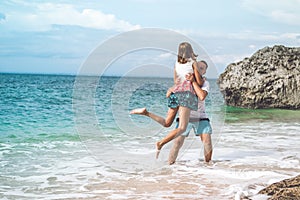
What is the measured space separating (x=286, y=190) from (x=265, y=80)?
1645 centimetres

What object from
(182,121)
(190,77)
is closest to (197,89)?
(190,77)

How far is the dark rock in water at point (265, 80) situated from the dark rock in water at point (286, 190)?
15792mm

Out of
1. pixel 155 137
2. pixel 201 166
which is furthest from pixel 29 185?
pixel 155 137

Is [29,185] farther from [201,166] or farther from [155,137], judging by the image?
[155,137]

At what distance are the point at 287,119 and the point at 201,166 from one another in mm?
9342

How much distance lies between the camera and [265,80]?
787 inches

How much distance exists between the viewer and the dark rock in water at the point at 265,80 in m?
19.6

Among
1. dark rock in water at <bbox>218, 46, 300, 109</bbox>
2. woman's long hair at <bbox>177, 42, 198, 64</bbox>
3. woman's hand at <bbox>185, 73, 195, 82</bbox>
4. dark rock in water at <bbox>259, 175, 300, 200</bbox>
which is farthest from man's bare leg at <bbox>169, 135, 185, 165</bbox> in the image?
dark rock in water at <bbox>218, 46, 300, 109</bbox>

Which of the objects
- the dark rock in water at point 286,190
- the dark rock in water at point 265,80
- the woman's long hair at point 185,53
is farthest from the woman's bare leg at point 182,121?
the dark rock in water at point 265,80

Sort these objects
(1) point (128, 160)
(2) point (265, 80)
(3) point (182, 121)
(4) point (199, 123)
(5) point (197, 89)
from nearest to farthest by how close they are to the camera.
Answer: (5) point (197, 89), (3) point (182, 121), (4) point (199, 123), (1) point (128, 160), (2) point (265, 80)

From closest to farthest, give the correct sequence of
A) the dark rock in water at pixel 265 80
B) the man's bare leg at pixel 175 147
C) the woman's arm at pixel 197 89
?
the woman's arm at pixel 197 89, the man's bare leg at pixel 175 147, the dark rock in water at pixel 265 80

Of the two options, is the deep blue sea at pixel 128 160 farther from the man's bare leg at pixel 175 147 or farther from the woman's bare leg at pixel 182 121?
the woman's bare leg at pixel 182 121

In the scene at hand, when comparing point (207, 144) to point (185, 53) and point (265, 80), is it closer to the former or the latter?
point (185, 53)

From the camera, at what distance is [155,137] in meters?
10.3
